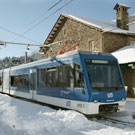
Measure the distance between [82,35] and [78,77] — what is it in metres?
14.5

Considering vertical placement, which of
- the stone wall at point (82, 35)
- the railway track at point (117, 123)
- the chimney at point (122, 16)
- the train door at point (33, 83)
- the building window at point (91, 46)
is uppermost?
the chimney at point (122, 16)

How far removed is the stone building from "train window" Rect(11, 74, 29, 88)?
15.1 ft

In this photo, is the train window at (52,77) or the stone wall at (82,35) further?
the stone wall at (82,35)

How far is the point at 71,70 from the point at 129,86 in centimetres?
1080

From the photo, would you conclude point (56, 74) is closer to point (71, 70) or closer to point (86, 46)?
point (71, 70)

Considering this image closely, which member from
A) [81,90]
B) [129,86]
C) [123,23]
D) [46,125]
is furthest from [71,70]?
[123,23]

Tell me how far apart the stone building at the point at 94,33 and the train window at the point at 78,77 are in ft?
30.0

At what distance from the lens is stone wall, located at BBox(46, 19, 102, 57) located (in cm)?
2067

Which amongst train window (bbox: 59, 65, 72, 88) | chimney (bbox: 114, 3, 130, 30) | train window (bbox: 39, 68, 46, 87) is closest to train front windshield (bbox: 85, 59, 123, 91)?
train window (bbox: 59, 65, 72, 88)

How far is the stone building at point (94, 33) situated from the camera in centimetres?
2034

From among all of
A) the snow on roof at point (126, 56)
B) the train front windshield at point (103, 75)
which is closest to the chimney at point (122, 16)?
the snow on roof at point (126, 56)

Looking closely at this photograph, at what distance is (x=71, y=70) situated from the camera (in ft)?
29.7

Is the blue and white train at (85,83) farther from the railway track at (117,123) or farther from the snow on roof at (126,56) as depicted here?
the snow on roof at (126,56)

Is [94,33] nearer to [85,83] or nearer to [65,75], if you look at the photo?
[65,75]
